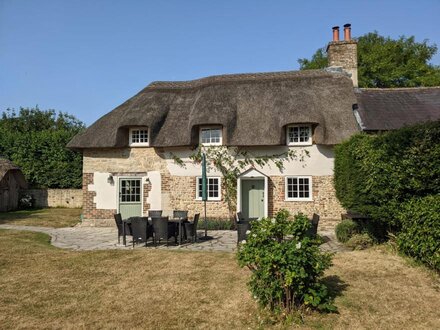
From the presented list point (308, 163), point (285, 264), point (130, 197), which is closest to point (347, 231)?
point (308, 163)

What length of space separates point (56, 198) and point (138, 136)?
454 inches

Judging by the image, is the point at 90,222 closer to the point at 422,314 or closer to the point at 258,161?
the point at 258,161

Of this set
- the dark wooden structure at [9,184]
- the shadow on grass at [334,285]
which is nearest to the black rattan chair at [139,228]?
the shadow on grass at [334,285]

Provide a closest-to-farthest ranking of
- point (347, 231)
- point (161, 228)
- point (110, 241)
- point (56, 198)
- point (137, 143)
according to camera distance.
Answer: point (161, 228), point (347, 231), point (110, 241), point (137, 143), point (56, 198)

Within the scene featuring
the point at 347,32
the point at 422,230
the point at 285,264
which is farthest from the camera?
the point at 347,32

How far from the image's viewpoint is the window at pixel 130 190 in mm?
14945

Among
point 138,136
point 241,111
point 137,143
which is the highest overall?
point 241,111

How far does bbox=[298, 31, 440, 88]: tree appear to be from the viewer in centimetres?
2520

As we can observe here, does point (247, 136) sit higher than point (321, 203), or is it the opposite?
point (247, 136)

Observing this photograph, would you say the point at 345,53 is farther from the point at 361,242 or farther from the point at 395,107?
the point at 361,242

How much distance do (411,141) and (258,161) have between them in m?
7.65

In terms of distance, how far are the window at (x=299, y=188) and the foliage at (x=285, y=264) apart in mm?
8950

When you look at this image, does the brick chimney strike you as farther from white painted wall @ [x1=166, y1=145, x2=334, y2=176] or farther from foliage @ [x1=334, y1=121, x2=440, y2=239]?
foliage @ [x1=334, y1=121, x2=440, y2=239]

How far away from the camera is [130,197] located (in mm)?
14984
